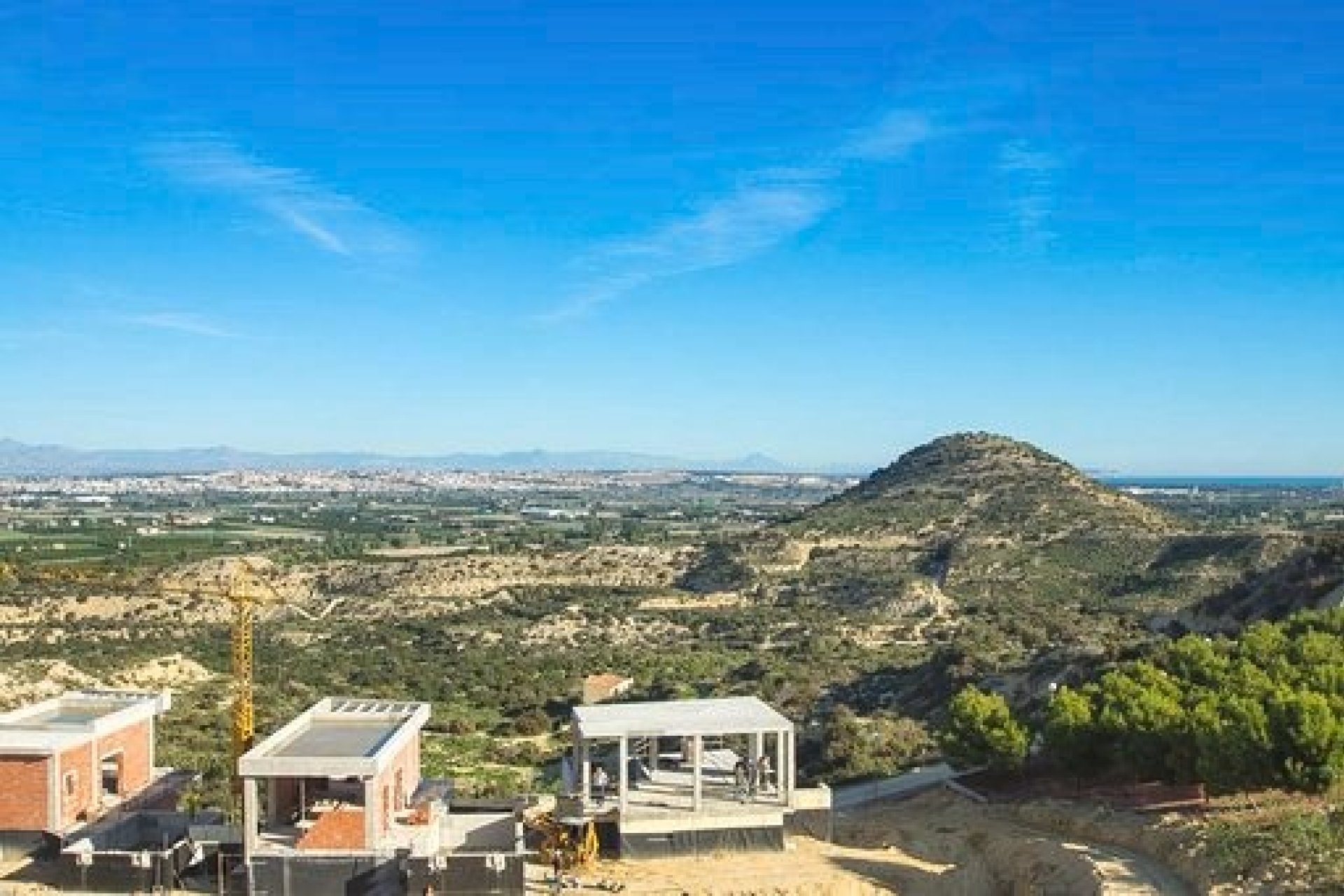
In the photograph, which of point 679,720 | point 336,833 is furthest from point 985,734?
point 336,833

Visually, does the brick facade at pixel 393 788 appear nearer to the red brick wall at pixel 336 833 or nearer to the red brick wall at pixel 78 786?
the red brick wall at pixel 336 833

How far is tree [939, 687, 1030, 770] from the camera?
31266 millimetres

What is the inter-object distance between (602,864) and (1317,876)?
1254 centimetres

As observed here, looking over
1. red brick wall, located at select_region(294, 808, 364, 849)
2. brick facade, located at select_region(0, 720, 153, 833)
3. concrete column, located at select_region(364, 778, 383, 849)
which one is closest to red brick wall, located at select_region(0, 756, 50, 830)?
brick facade, located at select_region(0, 720, 153, 833)

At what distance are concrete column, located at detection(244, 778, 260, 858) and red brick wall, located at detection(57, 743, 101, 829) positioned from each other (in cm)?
467

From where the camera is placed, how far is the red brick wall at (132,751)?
28422 mm

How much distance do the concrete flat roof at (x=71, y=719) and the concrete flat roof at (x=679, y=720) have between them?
32.2ft

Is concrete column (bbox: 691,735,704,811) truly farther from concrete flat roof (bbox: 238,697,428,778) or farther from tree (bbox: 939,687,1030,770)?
tree (bbox: 939,687,1030,770)

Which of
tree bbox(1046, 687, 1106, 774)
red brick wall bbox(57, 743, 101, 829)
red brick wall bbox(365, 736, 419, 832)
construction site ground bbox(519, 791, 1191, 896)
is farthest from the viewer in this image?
tree bbox(1046, 687, 1106, 774)

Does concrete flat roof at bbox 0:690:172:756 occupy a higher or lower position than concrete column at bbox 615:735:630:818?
higher

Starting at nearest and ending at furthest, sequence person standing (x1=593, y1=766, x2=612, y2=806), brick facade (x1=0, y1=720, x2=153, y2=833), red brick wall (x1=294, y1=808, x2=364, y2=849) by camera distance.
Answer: red brick wall (x1=294, y1=808, x2=364, y2=849)
brick facade (x1=0, y1=720, x2=153, y2=833)
person standing (x1=593, y1=766, x2=612, y2=806)

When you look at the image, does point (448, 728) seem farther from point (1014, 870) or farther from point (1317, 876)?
point (1317, 876)

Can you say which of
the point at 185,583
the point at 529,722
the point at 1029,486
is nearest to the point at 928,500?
the point at 1029,486

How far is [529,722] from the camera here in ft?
159
